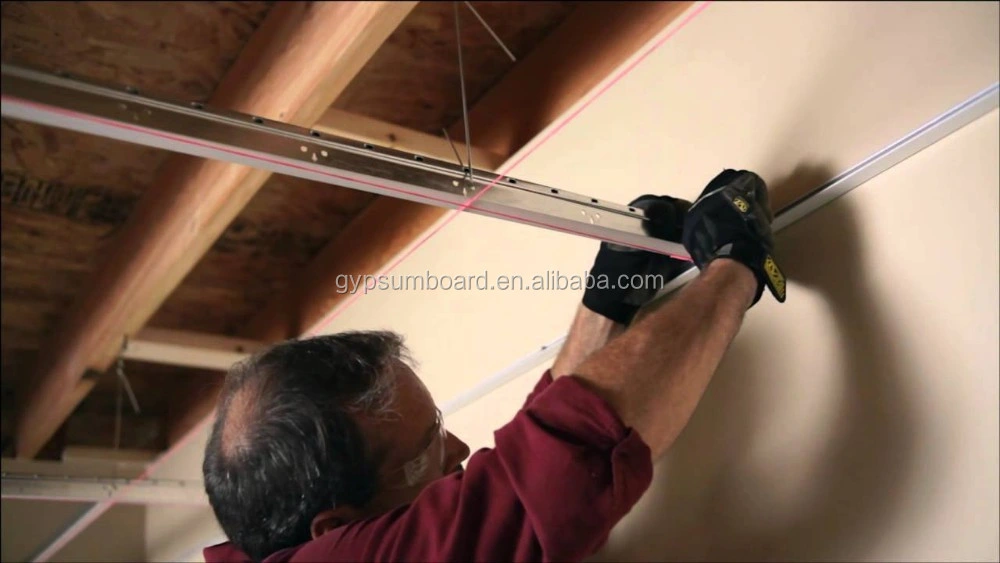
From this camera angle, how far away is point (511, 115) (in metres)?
2.03

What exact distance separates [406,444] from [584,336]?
0.38m

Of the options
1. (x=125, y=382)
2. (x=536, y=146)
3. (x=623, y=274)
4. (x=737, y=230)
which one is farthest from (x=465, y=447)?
(x=125, y=382)

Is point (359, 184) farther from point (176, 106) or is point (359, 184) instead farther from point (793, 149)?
point (793, 149)

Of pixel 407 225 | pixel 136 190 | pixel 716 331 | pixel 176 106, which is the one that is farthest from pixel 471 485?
pixel 136 190

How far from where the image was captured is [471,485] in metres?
0.81

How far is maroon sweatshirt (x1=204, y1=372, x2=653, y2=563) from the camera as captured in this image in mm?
763

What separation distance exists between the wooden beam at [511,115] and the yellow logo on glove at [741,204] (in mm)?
656

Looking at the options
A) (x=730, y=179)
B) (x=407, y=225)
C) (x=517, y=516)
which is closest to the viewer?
(x=517, y=516)

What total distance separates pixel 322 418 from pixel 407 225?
127 cm

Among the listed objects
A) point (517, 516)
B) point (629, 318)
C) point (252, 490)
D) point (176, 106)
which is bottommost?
point (517, 516)

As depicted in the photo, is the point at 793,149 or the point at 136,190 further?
the point at 136,190

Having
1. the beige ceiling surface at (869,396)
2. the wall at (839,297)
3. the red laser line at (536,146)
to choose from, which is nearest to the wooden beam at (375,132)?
the red laser line at (536,146)

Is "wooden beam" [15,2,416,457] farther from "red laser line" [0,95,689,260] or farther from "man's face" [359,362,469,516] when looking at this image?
"man's face" [359,362,469,516]

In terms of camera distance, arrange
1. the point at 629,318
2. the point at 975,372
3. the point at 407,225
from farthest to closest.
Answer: the point at 407,225 → the point at 629,318 → the point at 975,372
